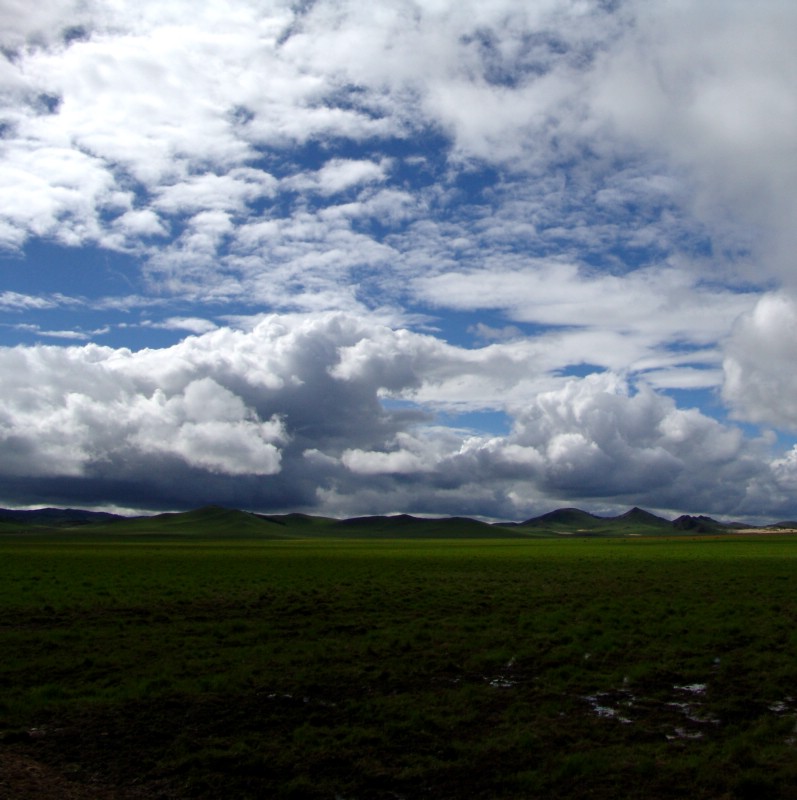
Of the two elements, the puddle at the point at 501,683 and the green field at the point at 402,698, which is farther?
the puddle at the point at 501,683

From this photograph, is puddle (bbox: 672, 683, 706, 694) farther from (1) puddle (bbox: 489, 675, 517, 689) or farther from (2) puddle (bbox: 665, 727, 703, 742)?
(1) puddle (bbox: 489, 675, 517, 689)

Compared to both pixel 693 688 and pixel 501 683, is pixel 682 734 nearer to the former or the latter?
pixel 693 688

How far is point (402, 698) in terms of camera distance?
51.9 ft

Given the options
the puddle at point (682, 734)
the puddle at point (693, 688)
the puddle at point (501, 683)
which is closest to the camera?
the puddle at point (682, 734)

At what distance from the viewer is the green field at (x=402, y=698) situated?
11188mm

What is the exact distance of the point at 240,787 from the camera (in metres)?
10.9

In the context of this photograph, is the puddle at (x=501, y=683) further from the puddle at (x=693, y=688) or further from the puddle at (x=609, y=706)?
the puddle at (x=693, y=688)

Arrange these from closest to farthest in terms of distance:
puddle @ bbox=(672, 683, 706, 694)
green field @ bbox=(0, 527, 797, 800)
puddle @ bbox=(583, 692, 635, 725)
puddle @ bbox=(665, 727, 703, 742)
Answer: green field @ bbox=(0, 527, 797, 800)
puddle @ bbox=(665, 727, 703, 742)
puddle @ bbox=(583, 692, 635, 725)
puddle @ bbox=(672, 683, 706, 694)

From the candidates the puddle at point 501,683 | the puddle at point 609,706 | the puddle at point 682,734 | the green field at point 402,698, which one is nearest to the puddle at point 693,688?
the green field at point 402,698

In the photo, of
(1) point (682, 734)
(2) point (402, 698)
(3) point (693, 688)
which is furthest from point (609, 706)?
(2) point (402, 698)

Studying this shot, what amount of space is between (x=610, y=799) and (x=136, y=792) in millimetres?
6972

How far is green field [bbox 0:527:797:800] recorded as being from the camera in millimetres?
11188

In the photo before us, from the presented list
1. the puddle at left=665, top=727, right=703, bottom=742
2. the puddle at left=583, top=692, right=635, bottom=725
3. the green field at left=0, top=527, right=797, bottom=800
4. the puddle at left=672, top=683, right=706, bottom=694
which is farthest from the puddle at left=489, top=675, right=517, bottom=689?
the puddle at left=665, top=727, right=703, bottom=742

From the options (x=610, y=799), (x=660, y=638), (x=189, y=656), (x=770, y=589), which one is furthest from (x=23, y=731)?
(x=770, y=589)
